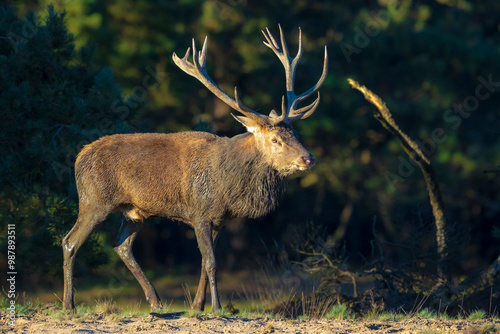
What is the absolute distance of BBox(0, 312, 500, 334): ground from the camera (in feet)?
23.4

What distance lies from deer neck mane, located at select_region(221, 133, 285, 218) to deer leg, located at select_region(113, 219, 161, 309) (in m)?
1.33

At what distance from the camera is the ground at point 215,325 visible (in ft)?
23.4

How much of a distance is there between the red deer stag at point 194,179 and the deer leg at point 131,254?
0.03m

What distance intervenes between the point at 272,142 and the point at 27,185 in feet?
13.3

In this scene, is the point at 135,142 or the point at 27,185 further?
the point at 27,185

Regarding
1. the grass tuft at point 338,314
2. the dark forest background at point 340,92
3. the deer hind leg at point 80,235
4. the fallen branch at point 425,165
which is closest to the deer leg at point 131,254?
the deer hind leg at point 80,235

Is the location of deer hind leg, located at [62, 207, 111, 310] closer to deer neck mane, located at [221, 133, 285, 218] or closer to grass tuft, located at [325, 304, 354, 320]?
deer neck mane, located at [221, 133, 285, 218]

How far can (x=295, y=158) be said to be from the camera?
8.02 m

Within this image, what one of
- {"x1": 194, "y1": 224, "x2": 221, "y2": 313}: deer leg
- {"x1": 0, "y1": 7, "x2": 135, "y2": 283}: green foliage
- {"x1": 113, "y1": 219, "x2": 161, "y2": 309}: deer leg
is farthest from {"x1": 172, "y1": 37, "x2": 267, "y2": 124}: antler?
{"x1": 0, "y1": 7, "x2": 135, "y2": 283}: green foliage

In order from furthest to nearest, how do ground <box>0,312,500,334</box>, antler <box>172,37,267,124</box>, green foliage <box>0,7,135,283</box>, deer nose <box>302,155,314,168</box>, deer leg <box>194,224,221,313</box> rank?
green foliage <box>0,7,135,283</box>, antler <box>172,37,267,124</box>, deer leg <box>194,224,221,313</box>, deer nose <box>302,155,314,168</box>, ground <box>0,312,500,334</box>

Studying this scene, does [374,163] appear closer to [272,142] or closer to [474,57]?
[474,57]

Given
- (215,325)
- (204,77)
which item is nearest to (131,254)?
(215,325)

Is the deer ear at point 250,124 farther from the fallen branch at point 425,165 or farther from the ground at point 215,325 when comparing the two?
the fallen branch at point 425,165

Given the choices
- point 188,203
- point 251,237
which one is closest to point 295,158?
point 188,203
